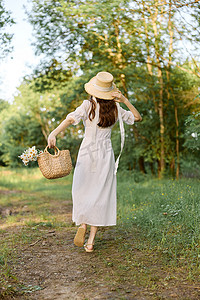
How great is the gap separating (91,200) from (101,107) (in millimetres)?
1221

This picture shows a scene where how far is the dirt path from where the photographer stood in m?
3.31

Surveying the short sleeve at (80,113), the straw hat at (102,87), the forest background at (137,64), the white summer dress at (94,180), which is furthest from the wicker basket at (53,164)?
the forest background at (137,64)

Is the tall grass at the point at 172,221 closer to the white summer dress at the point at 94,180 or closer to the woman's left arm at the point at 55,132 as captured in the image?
the white summer dress at the point at 94,180

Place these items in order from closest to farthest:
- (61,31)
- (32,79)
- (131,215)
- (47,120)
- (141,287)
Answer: (141,287) → (131,215) → (61,31) → (32,79) → (47,120)

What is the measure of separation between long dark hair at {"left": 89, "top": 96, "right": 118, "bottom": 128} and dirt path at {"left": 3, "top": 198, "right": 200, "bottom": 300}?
1.69 m

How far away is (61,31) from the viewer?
33.8 feet

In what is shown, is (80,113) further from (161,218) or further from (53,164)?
(161,218)

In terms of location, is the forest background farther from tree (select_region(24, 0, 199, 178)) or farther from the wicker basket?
the wicker basket

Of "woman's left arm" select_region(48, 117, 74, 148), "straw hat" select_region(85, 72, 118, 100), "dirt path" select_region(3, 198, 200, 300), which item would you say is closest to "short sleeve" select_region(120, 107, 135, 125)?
"straw hat" select_region(85, 72, 118, 100)

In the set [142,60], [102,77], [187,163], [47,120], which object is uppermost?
[102,77]

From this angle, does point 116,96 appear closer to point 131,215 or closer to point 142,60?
point 131,215

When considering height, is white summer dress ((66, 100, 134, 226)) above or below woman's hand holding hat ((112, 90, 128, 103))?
below

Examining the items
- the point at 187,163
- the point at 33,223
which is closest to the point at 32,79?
the point at 187,163

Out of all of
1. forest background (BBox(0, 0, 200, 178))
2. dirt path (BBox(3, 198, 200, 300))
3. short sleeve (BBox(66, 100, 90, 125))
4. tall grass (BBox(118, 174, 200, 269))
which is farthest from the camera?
forest background (BBox(0, 0, 200, 178))
